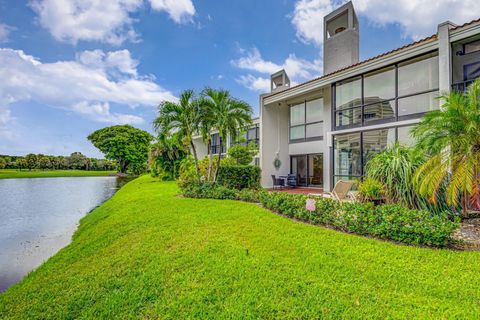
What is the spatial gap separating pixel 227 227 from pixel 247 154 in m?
11.5

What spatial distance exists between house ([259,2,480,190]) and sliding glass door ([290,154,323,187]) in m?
0.06

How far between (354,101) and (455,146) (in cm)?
629

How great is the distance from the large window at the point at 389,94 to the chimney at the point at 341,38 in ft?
13.9

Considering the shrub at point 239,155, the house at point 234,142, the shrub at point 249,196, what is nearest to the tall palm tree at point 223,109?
the house at point 234,142

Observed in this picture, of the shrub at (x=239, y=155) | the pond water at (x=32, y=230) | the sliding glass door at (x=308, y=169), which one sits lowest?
the pond water at (x=32, y=230)

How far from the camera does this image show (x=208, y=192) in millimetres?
12211

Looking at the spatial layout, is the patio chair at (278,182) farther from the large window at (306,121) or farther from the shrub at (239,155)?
the large window at (306,121)

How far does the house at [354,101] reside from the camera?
9.02 metres

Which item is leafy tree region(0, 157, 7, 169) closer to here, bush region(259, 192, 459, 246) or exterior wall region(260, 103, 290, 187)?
exterior wall region(260, 103, 290, 187)

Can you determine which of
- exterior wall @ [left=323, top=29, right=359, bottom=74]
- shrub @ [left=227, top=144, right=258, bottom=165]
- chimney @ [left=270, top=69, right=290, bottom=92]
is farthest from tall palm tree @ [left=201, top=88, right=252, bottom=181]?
chimney @ [left=270, top=69, right=290, bottom=92]

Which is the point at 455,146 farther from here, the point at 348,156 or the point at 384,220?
the point at 348,156

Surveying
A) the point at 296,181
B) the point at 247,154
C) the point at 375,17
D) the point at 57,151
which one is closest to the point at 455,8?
the point at 375,17

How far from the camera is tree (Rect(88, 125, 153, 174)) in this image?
161ft

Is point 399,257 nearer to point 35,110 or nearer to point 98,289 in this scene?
point 98,289
